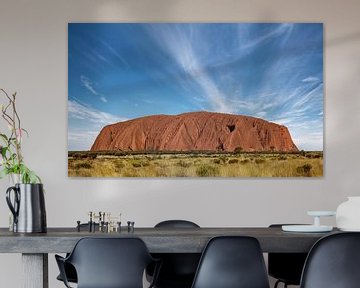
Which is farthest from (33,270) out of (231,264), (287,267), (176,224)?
(287,267)

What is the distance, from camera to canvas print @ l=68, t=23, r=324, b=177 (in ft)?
17.9

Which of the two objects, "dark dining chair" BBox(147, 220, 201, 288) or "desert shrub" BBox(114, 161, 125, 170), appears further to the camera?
"desert shrub" BBox(114, 161, 125, 170)

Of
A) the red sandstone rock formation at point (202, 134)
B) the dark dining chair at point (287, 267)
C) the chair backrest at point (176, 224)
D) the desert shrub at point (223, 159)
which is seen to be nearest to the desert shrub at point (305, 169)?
the red sandstone rock formation at point (202, 134)

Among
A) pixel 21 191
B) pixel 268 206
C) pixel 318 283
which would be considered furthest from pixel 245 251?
pixel 268 206

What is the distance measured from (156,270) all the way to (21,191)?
80 cm

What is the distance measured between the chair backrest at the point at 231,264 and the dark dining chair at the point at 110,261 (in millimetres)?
280

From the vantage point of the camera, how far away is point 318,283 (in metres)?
3.22

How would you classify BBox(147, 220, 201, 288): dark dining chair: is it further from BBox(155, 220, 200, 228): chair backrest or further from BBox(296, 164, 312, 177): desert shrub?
BBox(296, 164, 312, 177): desert shrub

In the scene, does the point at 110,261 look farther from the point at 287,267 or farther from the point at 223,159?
the point at 223,159

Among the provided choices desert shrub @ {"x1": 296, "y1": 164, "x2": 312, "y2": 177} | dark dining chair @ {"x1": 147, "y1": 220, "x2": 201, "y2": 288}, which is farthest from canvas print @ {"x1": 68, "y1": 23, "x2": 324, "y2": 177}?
dark dining chair @ {"x1": 147, "y1": 220, "x2": 201, "y2": 288}

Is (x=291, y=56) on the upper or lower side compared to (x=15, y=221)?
upper

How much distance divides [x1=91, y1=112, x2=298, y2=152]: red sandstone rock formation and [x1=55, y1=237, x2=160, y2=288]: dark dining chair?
7.34 ft

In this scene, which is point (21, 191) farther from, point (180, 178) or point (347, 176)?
point (347, 176)

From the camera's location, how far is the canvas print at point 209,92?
545cm
